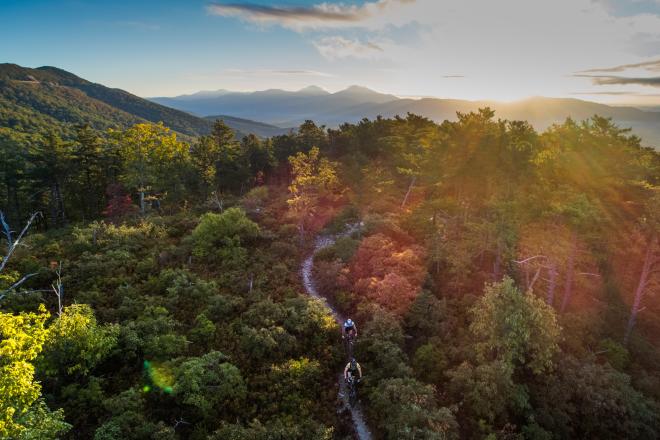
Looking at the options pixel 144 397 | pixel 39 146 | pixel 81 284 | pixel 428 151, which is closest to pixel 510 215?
pixel 428 151

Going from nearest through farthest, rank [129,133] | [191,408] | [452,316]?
1. [191,408]
2. [452,316]
3. [129,133]

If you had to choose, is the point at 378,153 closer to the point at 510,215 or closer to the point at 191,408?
the point at 510,215

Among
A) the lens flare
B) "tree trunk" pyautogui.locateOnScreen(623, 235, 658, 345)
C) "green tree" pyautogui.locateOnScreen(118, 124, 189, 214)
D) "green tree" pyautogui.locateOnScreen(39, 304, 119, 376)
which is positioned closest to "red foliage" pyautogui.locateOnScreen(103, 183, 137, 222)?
"green tree" pyautogui.locateOnScreen(118, 124, 189, 214)

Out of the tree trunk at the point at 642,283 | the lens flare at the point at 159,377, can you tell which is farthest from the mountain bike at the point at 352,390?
the tree trunk at the point at 642,283

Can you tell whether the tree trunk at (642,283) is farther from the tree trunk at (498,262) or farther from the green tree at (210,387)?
the green tree at (210,387)

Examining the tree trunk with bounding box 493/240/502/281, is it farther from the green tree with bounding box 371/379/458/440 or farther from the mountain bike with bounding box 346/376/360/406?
the mountain bike with bounding box 346/376/360/406
